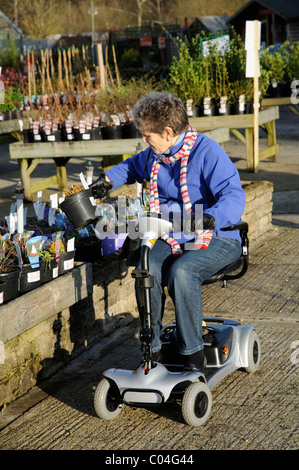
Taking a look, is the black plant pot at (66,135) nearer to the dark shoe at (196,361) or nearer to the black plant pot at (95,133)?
the black plant pot at (95,133)

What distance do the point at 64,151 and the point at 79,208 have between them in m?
4.95

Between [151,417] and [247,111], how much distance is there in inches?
283

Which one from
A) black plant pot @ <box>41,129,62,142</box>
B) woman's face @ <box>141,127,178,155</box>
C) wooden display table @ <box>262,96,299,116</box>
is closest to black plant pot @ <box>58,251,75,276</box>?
woman's face @ <box>141,127,178,155</box>

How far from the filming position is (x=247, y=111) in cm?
974


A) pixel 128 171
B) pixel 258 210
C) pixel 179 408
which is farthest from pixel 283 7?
pixel 179 408

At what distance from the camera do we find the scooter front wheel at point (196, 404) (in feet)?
9.76

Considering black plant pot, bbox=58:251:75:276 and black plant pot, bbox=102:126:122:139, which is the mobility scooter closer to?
black plant pot, bbox=58:251:75:276

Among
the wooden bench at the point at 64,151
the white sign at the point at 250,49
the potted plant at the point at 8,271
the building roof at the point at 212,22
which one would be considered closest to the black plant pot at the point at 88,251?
the potted plant at the point at 8,271

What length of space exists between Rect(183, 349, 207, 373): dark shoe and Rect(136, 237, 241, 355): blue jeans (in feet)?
0.09

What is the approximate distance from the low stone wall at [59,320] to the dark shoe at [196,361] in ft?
2.80

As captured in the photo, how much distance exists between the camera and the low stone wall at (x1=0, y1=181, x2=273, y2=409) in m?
3.42

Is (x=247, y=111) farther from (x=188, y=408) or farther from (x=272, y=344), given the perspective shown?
(x=188, y=408)

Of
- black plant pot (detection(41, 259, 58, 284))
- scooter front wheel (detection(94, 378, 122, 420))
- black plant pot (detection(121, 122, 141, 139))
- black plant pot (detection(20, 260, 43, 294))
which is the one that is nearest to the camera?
scooter front wheel (detection(94, 378, 122, 420))

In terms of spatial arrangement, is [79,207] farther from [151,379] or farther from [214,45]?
[214,45]
